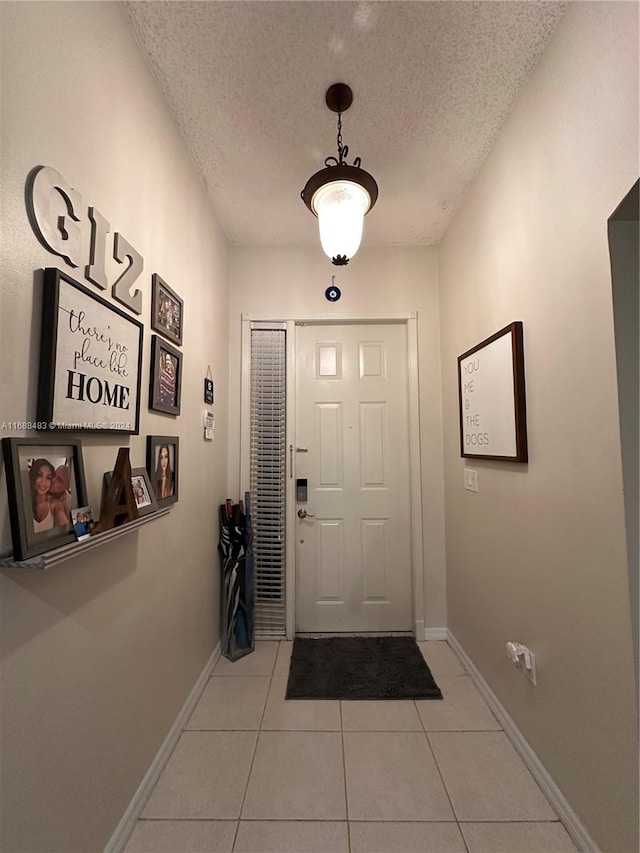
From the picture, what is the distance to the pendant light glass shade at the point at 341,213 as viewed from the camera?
1542 mm

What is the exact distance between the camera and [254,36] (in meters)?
1.36

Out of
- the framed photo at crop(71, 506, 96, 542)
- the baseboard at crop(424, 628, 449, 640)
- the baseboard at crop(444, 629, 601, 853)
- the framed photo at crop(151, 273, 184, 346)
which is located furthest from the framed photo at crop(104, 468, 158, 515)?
the baseboard at crop(424, 628, 449, 640)

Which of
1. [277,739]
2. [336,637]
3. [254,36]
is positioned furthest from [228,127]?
[336,637]

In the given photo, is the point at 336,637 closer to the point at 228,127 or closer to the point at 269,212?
the point at 269,212

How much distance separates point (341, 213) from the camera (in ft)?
5.07

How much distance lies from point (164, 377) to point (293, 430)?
119 centimetres

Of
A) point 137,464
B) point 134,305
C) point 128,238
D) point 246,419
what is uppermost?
point 128,238

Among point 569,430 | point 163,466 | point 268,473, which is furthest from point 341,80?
point 268,473

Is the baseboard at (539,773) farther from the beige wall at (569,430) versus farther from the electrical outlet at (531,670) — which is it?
the electrical outlet at (531,670)

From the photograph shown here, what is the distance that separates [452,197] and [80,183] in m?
2.01

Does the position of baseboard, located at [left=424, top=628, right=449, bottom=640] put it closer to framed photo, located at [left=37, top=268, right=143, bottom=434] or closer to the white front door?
the white front door

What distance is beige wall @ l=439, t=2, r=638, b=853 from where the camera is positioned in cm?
108

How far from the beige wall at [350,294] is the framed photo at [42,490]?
1.68 metres

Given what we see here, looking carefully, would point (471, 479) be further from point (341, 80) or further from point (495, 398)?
point (341, 80)
